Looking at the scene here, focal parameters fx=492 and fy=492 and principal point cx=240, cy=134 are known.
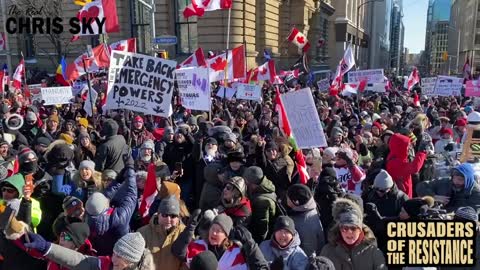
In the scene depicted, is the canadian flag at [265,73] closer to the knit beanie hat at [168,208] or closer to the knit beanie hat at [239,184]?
the knit beanie hat at [239,184]

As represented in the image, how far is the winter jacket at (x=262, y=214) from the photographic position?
173 inches

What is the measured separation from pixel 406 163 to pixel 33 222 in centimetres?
378

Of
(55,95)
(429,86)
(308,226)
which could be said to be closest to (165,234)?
(308,226)

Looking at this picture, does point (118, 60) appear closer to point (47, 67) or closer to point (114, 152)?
point (114, 152)

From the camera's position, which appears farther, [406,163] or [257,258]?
[406,163]

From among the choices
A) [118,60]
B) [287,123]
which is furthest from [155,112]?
[287,123]

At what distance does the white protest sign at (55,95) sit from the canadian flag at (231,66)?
3273 millimetres

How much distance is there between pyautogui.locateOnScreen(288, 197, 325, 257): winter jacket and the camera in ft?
13.3

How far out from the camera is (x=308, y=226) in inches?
160

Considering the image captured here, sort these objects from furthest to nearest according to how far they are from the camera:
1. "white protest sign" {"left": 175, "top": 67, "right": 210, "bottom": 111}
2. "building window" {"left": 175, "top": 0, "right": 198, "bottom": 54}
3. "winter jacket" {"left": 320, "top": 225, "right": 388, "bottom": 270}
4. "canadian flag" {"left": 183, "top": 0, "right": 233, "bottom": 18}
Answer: "building window" {"left": 175, "top": 0, "right": 198, "bottom": 54} < "canadian flag" {"left": 183, "top": 0, "right": 233, "bottom": 18} < "white protest sign" {"left": 175, "top": 67, "right": 210, "bottom": 111} < "winter jacket" {"left": 320, "top": 225, "right": 388, "bottom": 270}

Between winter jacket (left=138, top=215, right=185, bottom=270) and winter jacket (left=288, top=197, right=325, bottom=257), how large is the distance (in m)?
0.99

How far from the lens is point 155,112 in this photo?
651 centimetres

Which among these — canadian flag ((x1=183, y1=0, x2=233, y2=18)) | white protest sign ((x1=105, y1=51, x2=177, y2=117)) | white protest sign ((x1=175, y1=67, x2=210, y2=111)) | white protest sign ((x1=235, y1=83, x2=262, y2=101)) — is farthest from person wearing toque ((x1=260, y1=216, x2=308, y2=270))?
canadian flag ((x1=183, y1=0, x2=233, y2=18))

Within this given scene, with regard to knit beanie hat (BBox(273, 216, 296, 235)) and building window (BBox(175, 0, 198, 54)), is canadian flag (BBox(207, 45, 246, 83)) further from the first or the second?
building window (BBox(175, 0, 198, 54))
